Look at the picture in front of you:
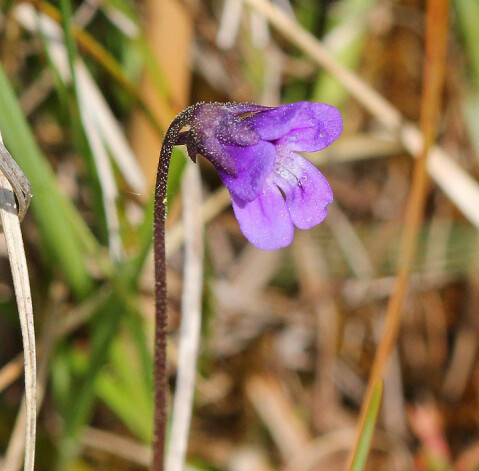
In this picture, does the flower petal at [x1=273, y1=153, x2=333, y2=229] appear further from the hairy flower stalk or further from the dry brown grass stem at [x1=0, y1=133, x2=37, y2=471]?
the dry brown grass stem at [x1=0, y1=133, x2=37, y2=471]

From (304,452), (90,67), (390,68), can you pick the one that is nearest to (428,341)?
(304,452)

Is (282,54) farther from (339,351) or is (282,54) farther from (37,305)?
(37,305)

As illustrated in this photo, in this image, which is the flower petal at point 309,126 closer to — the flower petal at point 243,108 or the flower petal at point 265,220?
the flower petal at point 243,108

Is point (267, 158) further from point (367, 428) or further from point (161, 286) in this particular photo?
point (367, 428)

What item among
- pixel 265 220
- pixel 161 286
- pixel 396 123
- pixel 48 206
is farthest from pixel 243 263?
pixel 265 220

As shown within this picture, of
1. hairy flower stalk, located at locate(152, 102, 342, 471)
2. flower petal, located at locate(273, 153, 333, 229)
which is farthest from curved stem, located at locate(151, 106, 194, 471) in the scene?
flower petal, located at locate(273, 153, 333, 229)

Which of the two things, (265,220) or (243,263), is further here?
(243,263)
